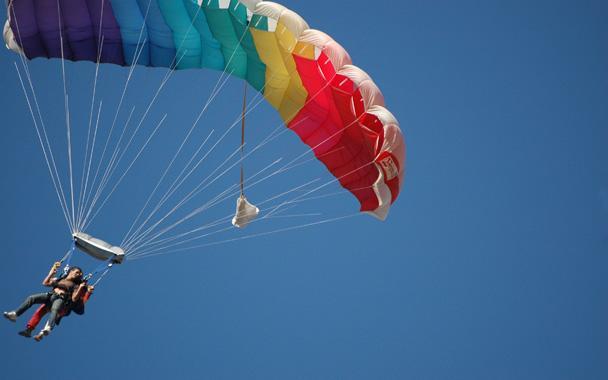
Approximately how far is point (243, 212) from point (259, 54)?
2.12m

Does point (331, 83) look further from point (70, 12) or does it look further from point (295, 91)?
point (70, 12)

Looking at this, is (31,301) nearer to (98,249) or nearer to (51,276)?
(51,276)

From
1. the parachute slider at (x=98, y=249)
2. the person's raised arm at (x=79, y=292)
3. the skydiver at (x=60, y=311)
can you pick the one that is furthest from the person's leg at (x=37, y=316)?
the parachute slider at (x=98, y=249)

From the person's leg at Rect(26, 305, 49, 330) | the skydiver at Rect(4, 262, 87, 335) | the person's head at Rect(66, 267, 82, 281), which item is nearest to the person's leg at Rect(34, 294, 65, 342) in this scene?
the skydiver at Rect(4, 262, 87, 335)

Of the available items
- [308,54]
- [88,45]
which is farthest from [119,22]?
[308,54]

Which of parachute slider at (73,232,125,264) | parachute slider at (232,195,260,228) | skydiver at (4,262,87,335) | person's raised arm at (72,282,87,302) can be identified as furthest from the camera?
parachute slider at (232,195,260,228)

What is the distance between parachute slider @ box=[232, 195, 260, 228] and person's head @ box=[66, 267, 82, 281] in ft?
7.79

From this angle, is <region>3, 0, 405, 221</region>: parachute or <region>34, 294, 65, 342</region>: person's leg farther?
<region>3, 0, 405, 221</region>: parachute

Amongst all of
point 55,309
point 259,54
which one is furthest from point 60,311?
point 259,54

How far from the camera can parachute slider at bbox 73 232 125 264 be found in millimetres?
9672

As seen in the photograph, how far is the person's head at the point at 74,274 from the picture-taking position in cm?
929

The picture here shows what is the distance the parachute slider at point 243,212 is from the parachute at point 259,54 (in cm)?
4

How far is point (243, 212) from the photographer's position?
1112 centimetres

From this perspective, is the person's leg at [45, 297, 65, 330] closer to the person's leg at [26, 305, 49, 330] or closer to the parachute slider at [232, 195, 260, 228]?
the person's leg at [26, 305, 49, 330]
